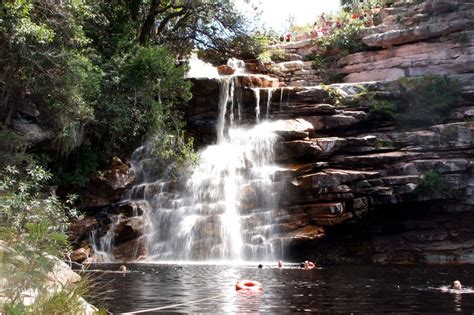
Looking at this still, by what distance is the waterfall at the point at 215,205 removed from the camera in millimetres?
19406

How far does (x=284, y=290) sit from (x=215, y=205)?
9179 mm

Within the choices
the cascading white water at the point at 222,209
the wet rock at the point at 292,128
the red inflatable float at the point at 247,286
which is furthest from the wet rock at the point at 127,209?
the red inflatable float at the point at 247,286

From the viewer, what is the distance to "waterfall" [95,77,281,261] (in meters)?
19.4

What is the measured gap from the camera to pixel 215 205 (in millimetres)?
20359

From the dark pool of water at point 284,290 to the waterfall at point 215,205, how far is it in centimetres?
269

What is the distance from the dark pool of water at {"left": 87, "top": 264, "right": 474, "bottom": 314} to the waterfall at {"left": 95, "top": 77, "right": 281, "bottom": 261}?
2.69 m

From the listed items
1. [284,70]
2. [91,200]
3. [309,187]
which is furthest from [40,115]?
[284,70]

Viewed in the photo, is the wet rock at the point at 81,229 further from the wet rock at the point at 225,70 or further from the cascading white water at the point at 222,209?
the wet rock at the point at 225,70

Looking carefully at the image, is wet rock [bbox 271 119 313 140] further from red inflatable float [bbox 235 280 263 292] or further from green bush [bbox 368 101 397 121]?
red inflatable float [bbox 235 280 263 292]

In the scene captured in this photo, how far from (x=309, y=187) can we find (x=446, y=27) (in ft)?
39.5

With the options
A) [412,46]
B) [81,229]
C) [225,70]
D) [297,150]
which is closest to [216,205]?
[297,150]

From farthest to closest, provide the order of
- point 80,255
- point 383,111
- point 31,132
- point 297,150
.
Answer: point 383,111
point 297,150
point 80,255
point 31,132

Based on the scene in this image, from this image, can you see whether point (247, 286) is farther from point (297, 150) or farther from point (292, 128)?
point (292, 128)

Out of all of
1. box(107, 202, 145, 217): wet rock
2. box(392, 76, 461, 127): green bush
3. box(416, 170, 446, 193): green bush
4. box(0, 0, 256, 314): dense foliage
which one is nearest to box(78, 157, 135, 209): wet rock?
box(107, 202, 145, 217): wet rock
